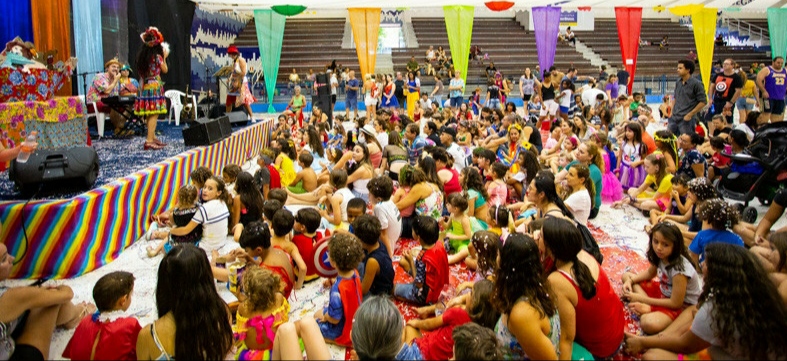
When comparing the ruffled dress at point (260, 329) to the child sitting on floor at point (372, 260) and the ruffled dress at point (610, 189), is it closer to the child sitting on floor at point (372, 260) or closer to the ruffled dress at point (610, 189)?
the child sitting on floor at point (372, 260)

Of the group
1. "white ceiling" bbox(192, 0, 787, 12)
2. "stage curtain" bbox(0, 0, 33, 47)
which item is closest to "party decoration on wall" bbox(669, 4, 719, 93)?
"white ceiling" bbox(192, 0, 787, 12)

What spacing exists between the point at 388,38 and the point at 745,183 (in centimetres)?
2057

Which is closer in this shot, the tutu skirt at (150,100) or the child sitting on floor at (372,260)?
the child sitting on floor at (372,260)

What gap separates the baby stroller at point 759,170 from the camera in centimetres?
452

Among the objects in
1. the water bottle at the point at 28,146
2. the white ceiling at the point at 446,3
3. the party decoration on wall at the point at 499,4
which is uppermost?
the white ceiling at the point at 446,3

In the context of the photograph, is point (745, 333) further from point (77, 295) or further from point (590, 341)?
point (77, 295)

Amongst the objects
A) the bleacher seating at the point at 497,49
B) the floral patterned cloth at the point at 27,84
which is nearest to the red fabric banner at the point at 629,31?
the bleacher seating at the point at 497,49

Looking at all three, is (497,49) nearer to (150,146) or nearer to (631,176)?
(631,176)

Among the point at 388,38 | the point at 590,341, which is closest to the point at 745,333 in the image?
the point at 590,341

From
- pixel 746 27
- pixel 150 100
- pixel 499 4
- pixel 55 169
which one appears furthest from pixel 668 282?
pixel 746 27

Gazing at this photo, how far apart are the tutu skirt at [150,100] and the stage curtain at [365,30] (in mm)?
7138

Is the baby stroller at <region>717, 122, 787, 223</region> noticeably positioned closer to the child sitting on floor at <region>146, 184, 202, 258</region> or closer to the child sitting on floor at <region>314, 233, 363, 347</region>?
the child sitting on floor at <region>314, 233, 363, 347</region>

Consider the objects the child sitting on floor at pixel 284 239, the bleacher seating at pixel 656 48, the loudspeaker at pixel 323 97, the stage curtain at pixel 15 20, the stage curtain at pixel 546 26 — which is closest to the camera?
the child sitting on floor at pixel 284 239

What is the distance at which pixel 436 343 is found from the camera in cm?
254
